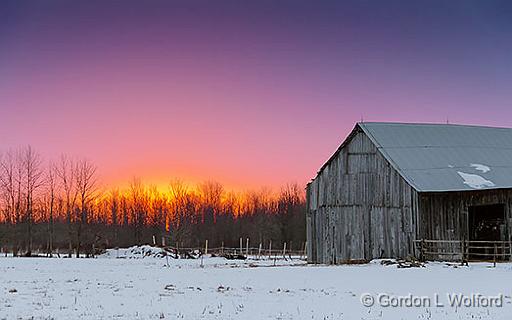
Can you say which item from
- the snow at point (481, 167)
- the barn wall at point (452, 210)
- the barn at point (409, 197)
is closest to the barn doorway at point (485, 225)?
the barn at point (409, 197)

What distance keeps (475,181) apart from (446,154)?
3.62m

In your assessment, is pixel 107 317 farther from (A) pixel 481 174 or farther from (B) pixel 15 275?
(A) pixel 481 174

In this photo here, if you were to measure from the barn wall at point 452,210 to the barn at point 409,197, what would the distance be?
0.06m

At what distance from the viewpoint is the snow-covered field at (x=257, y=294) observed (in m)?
16.8

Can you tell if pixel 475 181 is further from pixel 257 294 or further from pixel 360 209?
pixel 257 294

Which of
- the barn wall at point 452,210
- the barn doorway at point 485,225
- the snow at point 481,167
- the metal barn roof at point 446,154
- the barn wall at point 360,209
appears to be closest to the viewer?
the barn wall at point 452,210

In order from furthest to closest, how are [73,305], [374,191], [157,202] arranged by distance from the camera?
[157,202] < [374,191] < [73,305]

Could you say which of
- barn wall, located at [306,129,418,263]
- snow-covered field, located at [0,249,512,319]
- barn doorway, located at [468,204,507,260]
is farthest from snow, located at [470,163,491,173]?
snow-covered field, located at [0,249,512,319]

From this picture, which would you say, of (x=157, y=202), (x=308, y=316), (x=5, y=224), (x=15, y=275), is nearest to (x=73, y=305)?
(x=308, y=316)

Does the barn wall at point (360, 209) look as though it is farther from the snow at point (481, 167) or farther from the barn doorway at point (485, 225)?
the snow at point (481, 167)

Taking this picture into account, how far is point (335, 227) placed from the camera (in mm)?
39312

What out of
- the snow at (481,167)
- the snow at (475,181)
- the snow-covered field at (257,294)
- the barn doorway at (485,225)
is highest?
the snow at (481,167)

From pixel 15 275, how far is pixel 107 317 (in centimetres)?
1499

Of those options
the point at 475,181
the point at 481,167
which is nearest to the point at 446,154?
the point at 481,167
